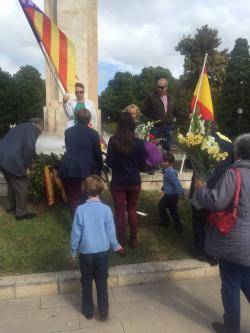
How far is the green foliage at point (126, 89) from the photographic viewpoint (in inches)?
2108

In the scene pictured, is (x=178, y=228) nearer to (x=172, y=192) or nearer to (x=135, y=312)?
(x=172, y=192)

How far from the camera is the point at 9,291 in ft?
13.3

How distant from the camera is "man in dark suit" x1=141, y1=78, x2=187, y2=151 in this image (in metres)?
7.49

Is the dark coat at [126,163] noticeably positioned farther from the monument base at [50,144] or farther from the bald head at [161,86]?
the monument base at [50,144]

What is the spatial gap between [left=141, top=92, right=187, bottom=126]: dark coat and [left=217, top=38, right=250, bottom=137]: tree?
1209 inches

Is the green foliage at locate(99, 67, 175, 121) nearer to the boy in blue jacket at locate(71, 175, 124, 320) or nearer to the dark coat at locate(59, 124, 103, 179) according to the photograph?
the dark coat at locate(59, 124, 103, 179)

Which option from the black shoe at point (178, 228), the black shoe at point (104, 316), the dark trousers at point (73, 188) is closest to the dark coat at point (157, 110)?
the black shoe at point (178, 228)

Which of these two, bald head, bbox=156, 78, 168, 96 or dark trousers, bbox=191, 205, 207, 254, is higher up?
bald head, bbox=156, 78, 168, 96

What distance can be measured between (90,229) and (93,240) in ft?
0.34

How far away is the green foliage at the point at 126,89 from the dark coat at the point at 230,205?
50.3 metres

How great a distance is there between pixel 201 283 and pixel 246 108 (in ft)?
119

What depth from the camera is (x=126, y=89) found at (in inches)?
2185

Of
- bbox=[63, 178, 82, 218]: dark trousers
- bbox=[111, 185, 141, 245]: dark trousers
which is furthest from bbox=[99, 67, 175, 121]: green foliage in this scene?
bbox=[111, 185, 141, 245]: dark trousers

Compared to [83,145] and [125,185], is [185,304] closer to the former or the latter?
[125,185]
